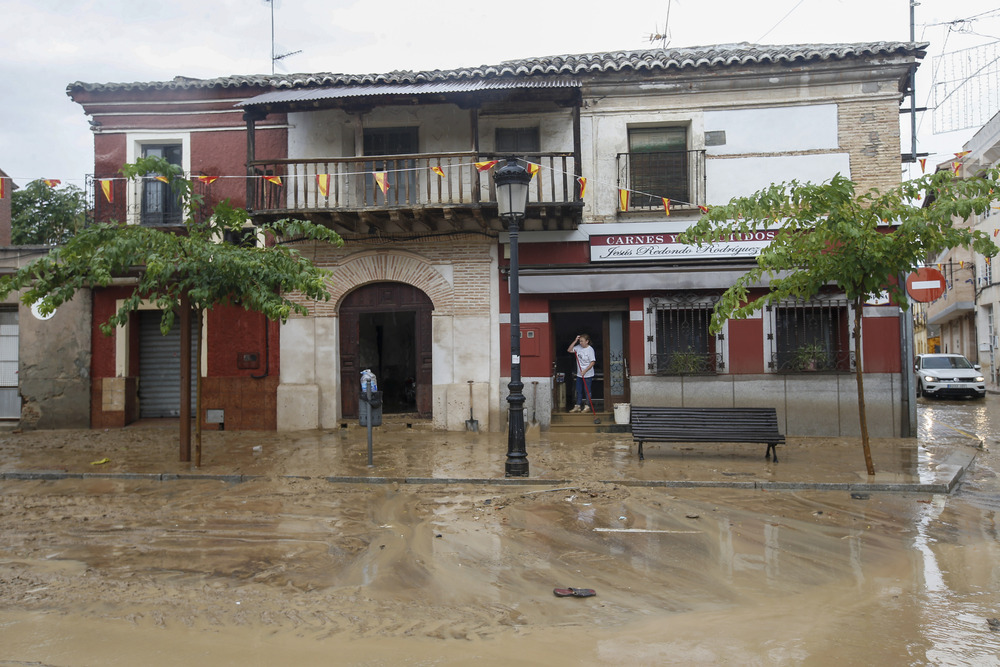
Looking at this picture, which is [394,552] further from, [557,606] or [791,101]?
[791,101]

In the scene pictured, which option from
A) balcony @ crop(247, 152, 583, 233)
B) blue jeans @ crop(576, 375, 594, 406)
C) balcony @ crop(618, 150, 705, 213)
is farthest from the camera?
blue jeans @ crop(576, 375, 594, 406)

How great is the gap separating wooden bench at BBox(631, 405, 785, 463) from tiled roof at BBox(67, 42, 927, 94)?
6.65 meters

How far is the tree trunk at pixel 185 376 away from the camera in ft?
32.1

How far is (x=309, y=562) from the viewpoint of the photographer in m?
5.42

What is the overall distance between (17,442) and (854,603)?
13230 millimetres

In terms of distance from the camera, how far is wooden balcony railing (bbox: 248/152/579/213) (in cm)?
1258

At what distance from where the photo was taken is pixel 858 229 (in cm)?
790

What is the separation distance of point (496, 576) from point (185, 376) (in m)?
6.66

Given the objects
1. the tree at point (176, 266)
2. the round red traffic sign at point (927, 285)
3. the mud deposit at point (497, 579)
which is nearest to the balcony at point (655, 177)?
the round red traffic sign at point (927, 285)

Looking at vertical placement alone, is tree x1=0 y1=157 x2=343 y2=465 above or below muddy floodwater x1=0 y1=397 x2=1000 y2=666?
above

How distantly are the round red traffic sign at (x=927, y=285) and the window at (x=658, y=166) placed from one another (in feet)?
14.0

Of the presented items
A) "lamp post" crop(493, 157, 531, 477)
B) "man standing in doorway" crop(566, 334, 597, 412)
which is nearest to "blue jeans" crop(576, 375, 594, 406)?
"man standing in doorway" crop(566, 334, 597, 412)

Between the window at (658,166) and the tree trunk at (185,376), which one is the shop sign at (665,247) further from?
the tree trunk at (185,376)

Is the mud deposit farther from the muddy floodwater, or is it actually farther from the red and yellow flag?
the red and yellow flag
